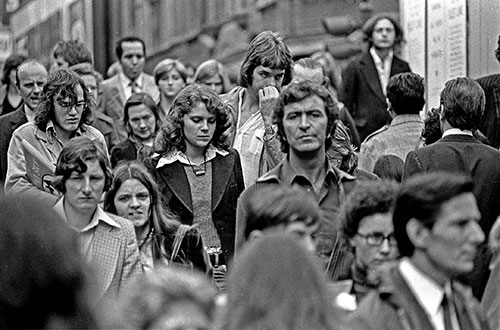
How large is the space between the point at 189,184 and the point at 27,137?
1.31m

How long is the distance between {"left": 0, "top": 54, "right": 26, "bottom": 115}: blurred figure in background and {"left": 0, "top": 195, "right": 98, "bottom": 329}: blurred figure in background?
32.2 feet

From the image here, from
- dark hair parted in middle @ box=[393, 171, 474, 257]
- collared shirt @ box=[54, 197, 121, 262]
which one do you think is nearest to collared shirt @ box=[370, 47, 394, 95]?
collared shirt @ box=[54, 197, 121, 262]

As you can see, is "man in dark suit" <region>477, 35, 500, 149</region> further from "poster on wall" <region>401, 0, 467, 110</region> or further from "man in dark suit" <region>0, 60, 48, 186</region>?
"man in dark suit" <region>0, 60, 48, 186</region>

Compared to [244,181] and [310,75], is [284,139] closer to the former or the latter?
[244,181]

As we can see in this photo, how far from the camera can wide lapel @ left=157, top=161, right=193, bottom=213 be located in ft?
29.6

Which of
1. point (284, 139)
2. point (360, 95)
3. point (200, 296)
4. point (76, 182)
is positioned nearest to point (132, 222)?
point (76, 182)

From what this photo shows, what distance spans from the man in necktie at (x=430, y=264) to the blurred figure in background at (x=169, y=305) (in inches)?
36.3

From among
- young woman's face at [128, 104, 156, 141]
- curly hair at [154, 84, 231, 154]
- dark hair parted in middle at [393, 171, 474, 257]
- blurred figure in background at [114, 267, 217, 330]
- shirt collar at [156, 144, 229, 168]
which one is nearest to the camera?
blurred figure in background at [114, 267, 217, 330]

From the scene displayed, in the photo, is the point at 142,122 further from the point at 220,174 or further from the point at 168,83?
the point at 220,174

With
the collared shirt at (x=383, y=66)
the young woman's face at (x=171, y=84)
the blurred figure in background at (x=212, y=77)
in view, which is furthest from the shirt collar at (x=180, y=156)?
the collared shirt at (x=383, y=66)

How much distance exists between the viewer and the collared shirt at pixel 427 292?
200 inches

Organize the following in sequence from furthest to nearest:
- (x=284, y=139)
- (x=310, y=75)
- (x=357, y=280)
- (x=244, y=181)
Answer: (x=310, y=75) → (x=244, y=181) → (x=284, y=139) → (x=357, y=280)

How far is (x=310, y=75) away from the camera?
10.5 m

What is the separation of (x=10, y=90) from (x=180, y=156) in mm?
5045
